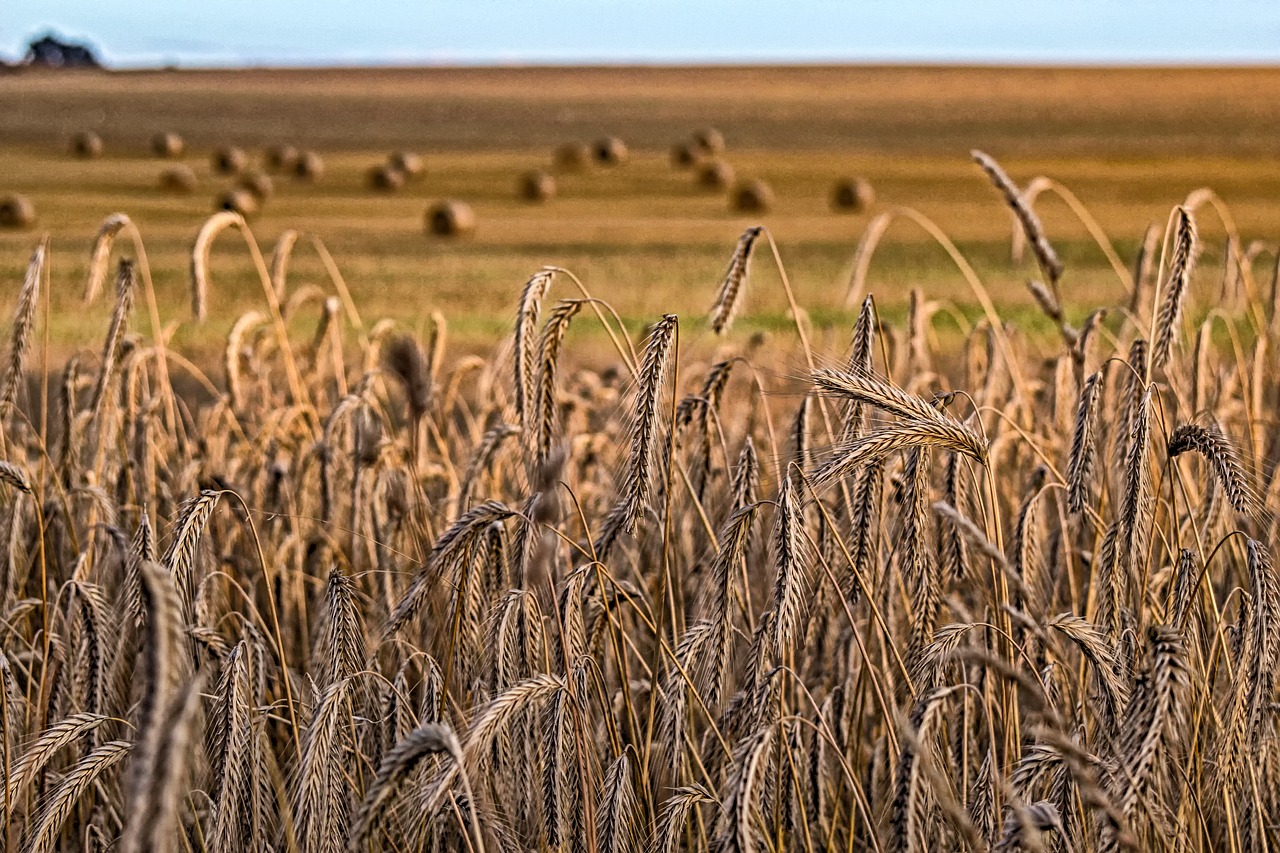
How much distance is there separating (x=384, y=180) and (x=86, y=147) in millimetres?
9397

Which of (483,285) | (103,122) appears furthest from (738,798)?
(103,122)

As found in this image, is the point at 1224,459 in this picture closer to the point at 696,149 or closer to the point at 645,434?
the point at 645,434

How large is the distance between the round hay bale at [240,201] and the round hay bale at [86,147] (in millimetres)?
9059

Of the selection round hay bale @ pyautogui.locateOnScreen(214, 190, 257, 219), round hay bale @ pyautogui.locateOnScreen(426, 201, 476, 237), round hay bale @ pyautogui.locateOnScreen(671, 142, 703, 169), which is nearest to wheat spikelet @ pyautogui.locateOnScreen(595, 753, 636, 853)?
round hay bale @ pyautogui.locateOnScreen(426, 201, 476, 237)

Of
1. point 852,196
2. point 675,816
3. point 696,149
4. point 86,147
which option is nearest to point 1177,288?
point 675,816

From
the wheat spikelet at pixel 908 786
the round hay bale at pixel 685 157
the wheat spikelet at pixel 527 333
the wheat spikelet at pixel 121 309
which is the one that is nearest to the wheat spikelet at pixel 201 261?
the wheat spikelet at pixel 121 309

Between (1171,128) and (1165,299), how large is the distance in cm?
4157

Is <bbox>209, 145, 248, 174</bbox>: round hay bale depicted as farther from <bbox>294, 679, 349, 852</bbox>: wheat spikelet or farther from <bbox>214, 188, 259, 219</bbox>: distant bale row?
<bbox>294, 679, 349, 852</bbox>: wheat spikelet

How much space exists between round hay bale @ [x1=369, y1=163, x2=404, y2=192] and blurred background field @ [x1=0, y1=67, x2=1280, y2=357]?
43 cm

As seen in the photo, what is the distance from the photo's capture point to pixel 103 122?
131 ft

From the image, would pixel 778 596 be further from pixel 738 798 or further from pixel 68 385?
pixel 68 385

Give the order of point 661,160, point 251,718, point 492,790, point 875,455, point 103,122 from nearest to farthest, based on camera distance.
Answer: point 875,455
point 251,718
point 492,790
point 661,160
point 103,122

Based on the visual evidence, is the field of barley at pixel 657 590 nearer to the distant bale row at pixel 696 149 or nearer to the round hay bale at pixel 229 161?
the round hay bale at pixel 229 161

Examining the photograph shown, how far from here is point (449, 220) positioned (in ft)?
72.1
